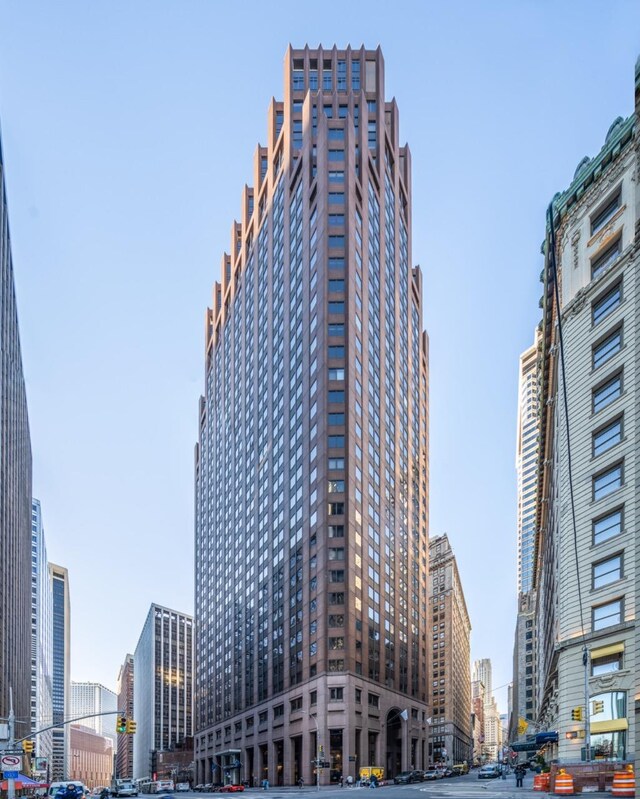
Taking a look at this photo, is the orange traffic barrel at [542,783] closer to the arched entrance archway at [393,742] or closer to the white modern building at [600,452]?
the white modern building at [600,452]

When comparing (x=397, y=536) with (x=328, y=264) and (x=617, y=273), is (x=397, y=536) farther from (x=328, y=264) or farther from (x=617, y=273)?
(x=617, y=273)

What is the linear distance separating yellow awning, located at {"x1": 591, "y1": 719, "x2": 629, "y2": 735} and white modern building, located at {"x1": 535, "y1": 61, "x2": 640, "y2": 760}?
0.15 ft

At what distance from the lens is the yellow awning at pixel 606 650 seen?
35188 mm

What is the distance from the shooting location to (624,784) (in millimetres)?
28219

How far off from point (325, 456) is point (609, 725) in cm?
6262

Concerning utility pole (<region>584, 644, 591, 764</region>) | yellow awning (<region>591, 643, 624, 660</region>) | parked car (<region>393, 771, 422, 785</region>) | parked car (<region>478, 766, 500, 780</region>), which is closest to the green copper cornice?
yellow awning (<region>591, 643, 624, 660</region>)

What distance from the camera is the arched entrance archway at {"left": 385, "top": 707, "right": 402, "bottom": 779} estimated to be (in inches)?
4067

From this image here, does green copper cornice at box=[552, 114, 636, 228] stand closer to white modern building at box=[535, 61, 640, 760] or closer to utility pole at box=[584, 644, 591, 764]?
white modern building at box=[535, 61, 640, 760]

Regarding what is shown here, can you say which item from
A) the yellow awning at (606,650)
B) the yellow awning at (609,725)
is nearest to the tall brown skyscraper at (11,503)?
the yellow awning at (609,725)

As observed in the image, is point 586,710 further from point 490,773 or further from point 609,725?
point 490,773

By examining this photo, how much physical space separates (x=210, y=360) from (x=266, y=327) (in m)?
51.6

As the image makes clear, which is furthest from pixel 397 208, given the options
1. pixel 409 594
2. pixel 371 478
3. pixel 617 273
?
pixel 617 273

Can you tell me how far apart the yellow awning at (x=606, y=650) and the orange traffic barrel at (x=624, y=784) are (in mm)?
6992

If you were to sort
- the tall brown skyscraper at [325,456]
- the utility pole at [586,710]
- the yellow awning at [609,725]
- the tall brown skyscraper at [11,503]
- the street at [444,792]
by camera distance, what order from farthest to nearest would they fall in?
the tall brown skyscraper at [325,456]
the tall brown skyscraper at [11,503]
the street at [444,792]
the utility pole at [586,710]
the yellow awning at [609,725]
